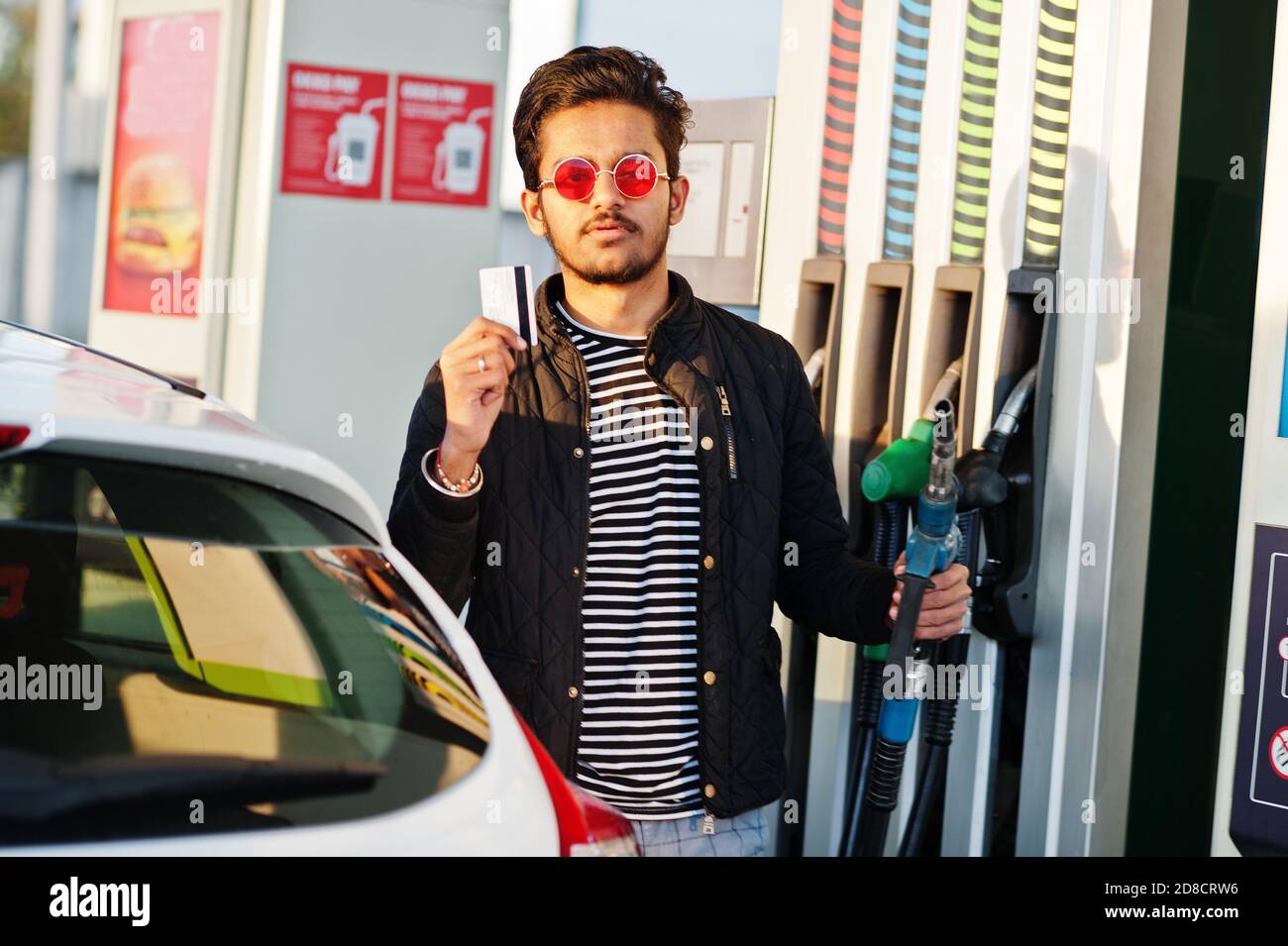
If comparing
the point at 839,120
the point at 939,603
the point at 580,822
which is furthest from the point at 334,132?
the point at 580,822

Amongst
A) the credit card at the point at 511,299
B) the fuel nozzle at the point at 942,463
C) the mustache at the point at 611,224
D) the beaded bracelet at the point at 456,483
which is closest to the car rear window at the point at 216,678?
the beaded bracelet at the point at 456,483

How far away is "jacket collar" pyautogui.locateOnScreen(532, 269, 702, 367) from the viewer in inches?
112

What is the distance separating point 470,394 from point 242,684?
2.76 feet

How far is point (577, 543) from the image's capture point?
2.71 metres

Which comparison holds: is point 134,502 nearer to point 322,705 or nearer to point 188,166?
point 322,705

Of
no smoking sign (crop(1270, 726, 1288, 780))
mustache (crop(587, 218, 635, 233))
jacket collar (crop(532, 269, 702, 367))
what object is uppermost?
mustache (crop(587, 218, 635, 233))

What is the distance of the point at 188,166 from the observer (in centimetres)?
671

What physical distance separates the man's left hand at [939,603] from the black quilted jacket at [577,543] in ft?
0.10

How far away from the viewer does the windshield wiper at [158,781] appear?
1.55 metres

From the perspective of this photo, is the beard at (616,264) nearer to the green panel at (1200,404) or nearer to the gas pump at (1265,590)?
the gas pump at (1265,590)

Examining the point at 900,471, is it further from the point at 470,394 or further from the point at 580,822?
the point at 580,822

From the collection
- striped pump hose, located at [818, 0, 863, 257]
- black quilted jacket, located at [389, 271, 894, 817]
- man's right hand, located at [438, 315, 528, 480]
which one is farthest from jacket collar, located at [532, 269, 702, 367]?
striped pump hose, located at [818, 0, 863, 257]

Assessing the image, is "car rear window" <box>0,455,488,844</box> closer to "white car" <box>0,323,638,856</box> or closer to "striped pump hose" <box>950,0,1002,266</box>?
"white car" <box>0,323,638,856</box>
